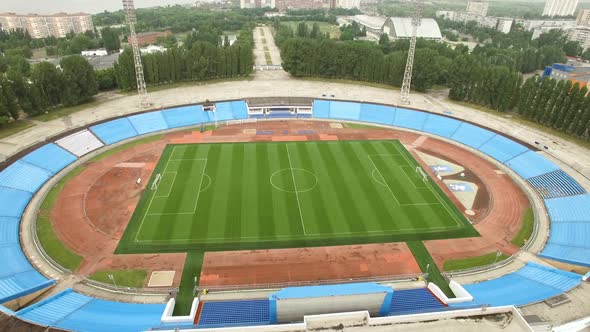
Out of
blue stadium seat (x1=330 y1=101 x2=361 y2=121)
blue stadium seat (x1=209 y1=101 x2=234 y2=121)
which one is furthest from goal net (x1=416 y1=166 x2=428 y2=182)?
blue stadium seat (x1=209 y1=101 x2=234 y2=121)

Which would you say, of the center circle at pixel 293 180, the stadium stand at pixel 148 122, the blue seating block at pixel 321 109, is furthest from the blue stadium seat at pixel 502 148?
the stadium stand at pixel 148 122

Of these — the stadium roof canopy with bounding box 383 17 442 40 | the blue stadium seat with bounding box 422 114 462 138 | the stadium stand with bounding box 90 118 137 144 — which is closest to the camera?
the stadium stand with bounding box 90 118 137 144

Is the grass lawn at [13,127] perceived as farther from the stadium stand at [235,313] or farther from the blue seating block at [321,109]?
the blue seating block at [321,109]

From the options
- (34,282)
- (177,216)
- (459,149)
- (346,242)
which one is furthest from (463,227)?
(34,282)

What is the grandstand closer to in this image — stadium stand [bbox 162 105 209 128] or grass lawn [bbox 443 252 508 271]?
stadium stand [bbox 162 105 209 128]

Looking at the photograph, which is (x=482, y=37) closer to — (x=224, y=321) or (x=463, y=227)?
(x=463, y=227)
